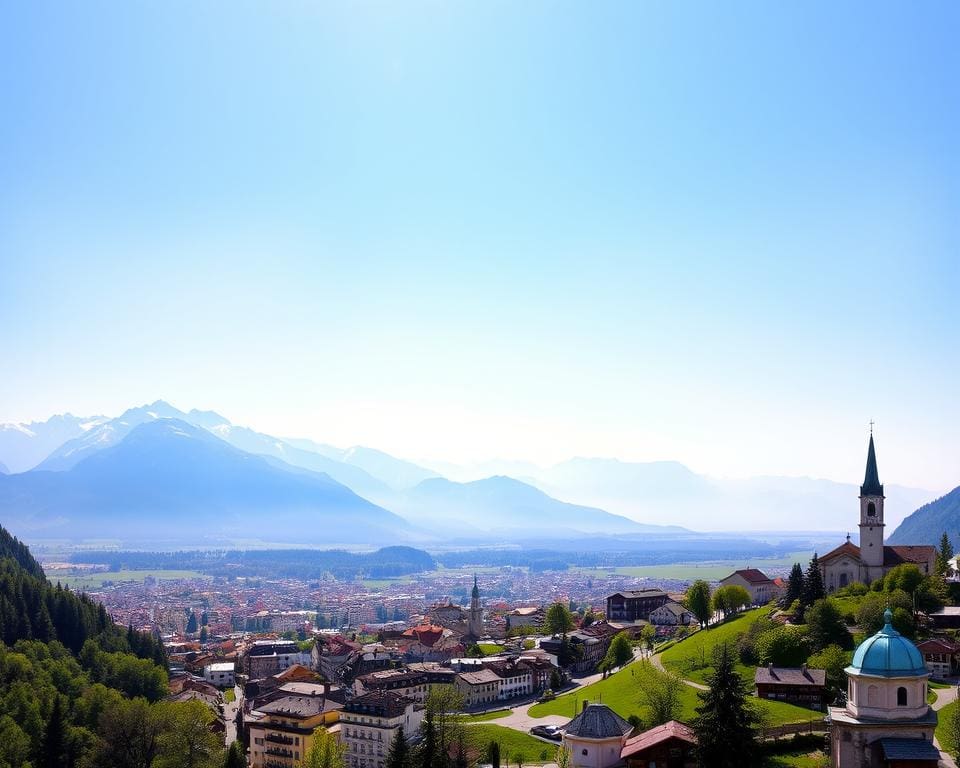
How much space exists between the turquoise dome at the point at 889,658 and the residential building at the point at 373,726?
3609cm

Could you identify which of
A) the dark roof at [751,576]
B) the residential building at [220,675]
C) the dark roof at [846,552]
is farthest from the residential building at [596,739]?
the residential building at [220,675]

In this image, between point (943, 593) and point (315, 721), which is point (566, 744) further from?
point (943, 593)

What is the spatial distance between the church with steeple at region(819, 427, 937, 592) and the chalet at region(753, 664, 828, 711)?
2353 cm

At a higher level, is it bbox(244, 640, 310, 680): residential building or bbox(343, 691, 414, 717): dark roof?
bbox(343, 691, 414, 717): dark roof

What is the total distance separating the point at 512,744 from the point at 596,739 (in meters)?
19.2

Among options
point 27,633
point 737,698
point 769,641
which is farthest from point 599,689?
point 27,633

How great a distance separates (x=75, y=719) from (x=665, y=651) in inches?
1921

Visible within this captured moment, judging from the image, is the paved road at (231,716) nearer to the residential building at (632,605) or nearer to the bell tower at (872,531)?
the residential building at (632,605)

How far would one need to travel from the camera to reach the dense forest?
64188mm

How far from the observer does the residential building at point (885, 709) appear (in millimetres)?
36344

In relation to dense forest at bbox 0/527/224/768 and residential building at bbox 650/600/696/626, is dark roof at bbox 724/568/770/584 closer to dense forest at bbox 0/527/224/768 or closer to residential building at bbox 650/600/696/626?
residential building at bbox 650/600/696/626

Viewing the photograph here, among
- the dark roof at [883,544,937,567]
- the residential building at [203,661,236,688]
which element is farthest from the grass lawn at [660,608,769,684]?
the residential building at [203,661,236,688]

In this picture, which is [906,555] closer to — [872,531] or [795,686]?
[872,531]

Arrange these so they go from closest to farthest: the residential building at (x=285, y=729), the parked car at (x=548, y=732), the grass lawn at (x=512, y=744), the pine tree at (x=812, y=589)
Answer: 1. the grass lawn at (x=512, y=744)
2. the parked car at (x=548, y=732)
3. the residential building at (x=285, y=729)
4. the pine tree at (x=812, y=589)
